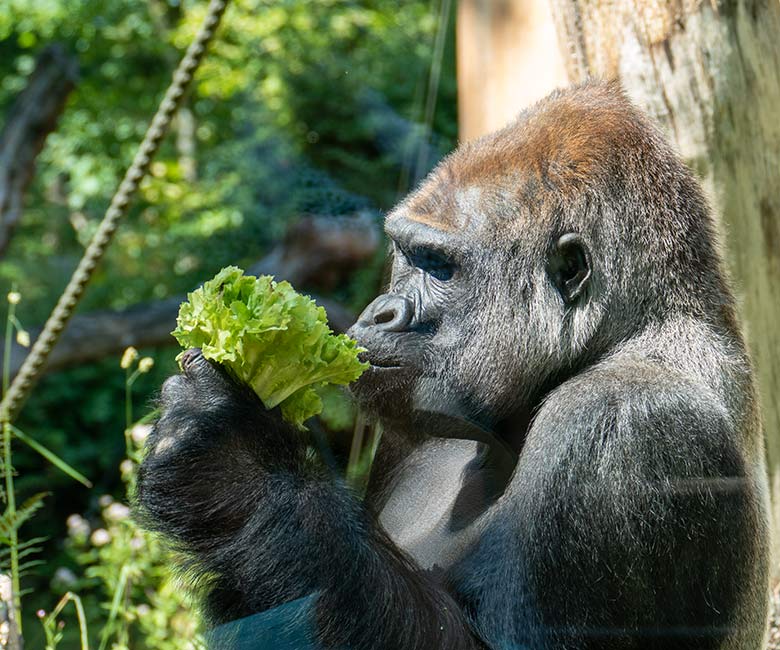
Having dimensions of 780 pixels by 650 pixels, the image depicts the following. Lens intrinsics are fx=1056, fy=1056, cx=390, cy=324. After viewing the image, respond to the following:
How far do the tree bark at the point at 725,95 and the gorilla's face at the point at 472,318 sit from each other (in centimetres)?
99

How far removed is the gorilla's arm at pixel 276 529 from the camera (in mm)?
2207

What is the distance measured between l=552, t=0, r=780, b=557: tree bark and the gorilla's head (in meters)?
0.71

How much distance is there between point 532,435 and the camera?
7.76ft

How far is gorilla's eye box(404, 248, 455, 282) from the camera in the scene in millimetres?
2623

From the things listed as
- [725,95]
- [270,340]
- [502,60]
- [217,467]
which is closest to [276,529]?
[217,467]

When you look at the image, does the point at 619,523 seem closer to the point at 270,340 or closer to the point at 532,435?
the point at 532,435

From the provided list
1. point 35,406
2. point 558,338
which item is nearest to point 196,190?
point 35,406

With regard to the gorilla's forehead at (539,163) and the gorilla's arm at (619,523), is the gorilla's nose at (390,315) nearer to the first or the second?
the gorilla's forehead at (539,163)

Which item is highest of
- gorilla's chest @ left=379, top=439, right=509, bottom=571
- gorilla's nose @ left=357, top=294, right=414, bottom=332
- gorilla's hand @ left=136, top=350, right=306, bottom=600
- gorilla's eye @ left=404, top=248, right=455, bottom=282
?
gorilla's eye @ left=404, top=248, right=455, bottom=282

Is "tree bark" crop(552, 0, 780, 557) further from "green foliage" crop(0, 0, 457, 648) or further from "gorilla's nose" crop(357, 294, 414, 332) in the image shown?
"green foliage" crop(0, 0, 457, 648)

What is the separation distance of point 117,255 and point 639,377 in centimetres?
749

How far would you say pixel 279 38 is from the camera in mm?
8656

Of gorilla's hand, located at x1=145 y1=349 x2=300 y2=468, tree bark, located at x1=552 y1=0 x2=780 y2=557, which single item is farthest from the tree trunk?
gorilla's hand, located at x1=145 y1=349 x2=300 y2=468

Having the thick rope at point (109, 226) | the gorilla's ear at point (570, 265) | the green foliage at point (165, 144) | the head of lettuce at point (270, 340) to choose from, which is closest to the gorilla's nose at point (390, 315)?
the head of lettuce at point (270, 340)
